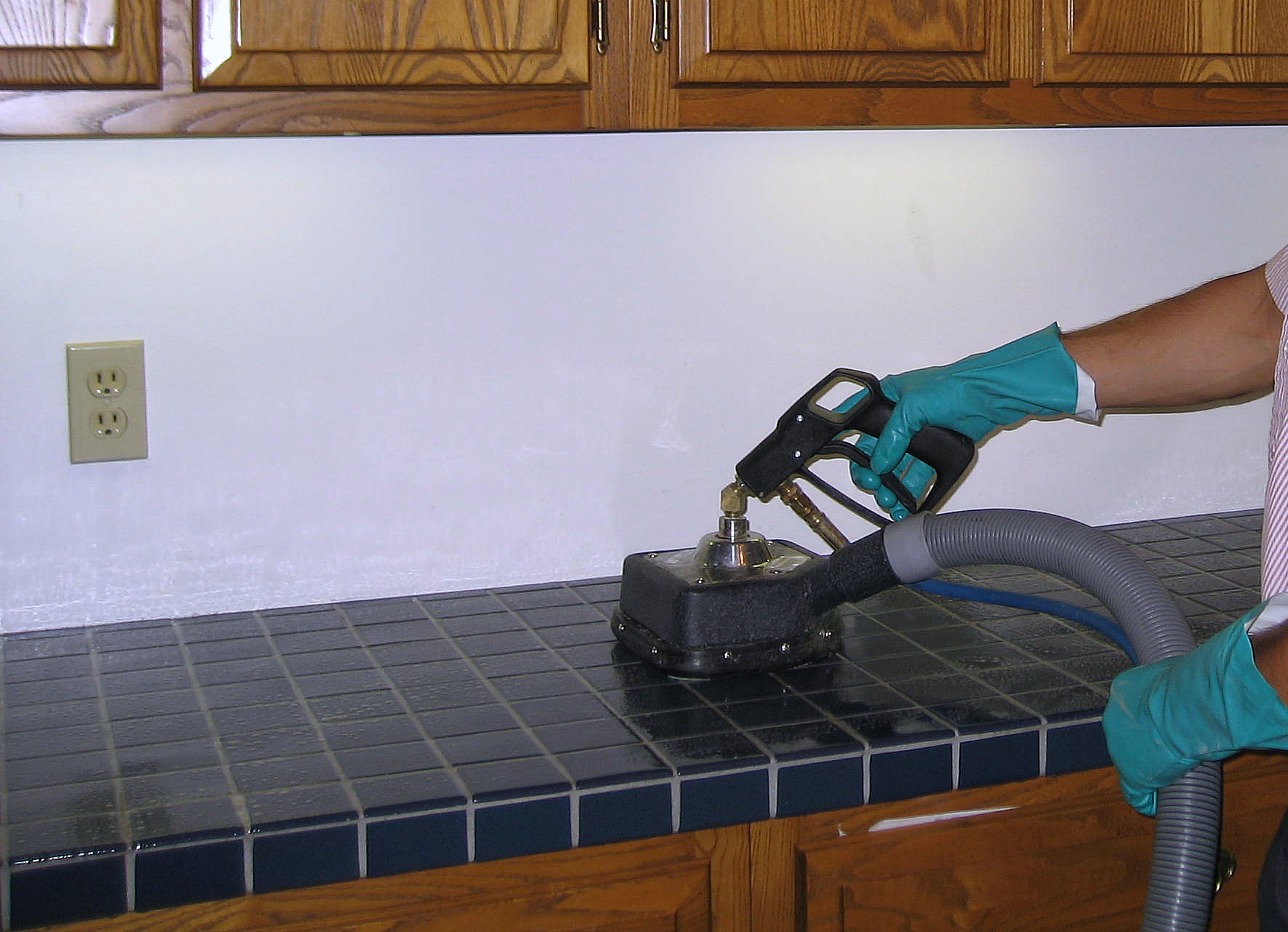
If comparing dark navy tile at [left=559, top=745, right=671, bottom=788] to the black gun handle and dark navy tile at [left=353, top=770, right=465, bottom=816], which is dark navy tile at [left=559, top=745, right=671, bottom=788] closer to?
dark navy tile at [left=353, top=770, right=465, bottom=816]

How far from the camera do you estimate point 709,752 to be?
1.23m

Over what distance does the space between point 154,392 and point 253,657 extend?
320mm

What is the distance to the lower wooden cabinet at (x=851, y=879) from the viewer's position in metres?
1.13

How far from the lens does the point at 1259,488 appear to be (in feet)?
6.69

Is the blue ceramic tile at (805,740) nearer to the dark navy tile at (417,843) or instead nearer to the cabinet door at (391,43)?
the dark navy tile at (417,843)

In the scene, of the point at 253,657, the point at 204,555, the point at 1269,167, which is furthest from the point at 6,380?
the point at 1269,167

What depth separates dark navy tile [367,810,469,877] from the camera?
1.11m

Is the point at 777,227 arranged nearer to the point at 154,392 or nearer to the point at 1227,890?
the point at 154,392

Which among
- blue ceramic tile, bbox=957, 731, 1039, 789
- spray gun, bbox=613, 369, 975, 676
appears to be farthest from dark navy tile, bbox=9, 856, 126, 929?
blue ceramic tile, bbox=957, 731, 1039, 789

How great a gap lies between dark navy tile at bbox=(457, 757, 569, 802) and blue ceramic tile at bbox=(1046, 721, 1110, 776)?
1.51 ft

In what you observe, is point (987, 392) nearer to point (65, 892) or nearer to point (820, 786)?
point (820, 786)

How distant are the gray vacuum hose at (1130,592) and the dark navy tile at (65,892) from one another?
756 millimetres

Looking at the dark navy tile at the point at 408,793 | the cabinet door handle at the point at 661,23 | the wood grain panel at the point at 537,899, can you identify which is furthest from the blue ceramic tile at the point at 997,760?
the cabinet door handle at the point at 661,23

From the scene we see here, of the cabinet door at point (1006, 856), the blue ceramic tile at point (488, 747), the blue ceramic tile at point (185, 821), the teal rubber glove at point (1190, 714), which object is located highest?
the teal rubber glove at point (1190, 714)
